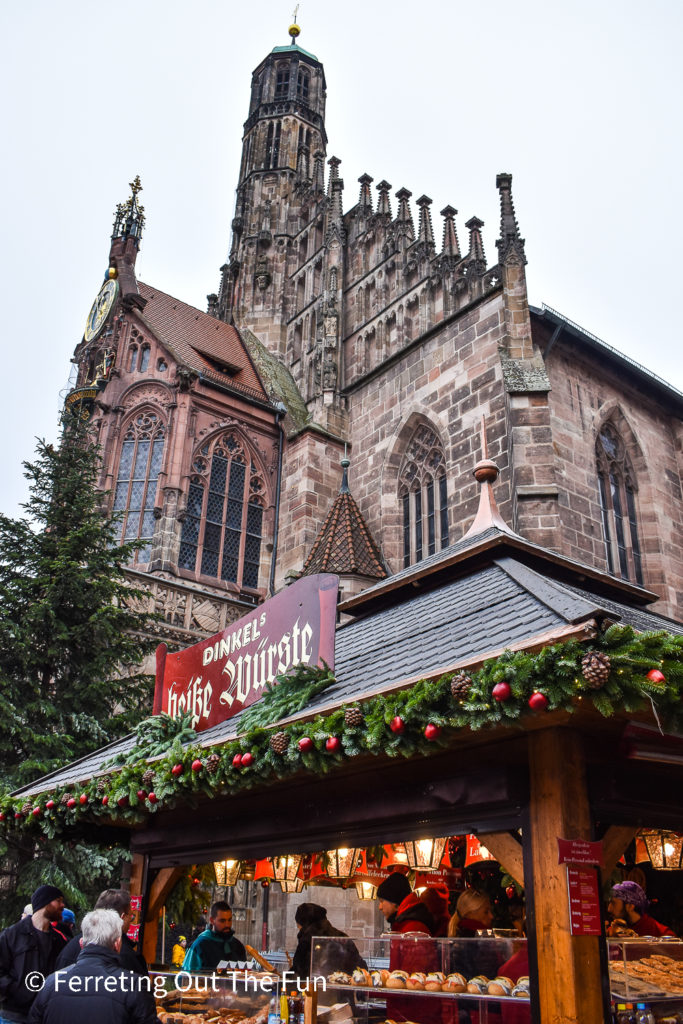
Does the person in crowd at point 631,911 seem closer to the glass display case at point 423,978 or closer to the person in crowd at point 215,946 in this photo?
the glass display case at point 423,978

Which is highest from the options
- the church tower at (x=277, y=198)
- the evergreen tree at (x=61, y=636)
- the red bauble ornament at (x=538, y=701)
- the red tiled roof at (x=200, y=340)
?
the church tower at (x=277, y=198)

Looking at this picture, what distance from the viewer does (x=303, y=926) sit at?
7.24m

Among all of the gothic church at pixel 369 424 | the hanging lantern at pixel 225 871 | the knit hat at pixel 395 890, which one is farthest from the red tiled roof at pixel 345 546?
the knit hat at pixel 395 890

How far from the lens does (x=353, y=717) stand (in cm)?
489

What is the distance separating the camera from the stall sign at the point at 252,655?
6355 millimetres

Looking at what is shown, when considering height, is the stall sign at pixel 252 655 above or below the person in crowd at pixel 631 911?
above

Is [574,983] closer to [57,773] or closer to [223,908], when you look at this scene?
[223,908]

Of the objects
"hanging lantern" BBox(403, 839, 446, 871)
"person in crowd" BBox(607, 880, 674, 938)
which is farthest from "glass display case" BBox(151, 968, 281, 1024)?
"person in crowd" BBox(607, 880, 674, 938)

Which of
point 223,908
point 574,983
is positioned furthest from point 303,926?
point 574,983

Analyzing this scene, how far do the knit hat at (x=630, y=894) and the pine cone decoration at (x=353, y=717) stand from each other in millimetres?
3555

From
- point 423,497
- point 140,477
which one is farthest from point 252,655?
point 140,477

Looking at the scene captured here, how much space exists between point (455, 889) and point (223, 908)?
2.92 meters

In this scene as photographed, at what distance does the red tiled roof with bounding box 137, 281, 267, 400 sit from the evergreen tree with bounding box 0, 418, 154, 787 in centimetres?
799

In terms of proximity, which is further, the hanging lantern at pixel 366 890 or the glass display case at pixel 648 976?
the hanging lantern at pixel 366 890
